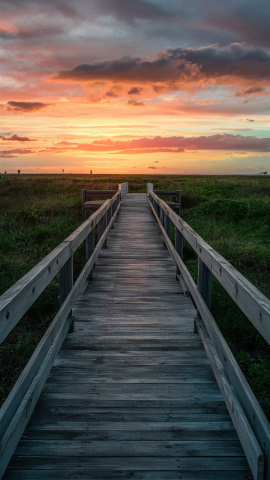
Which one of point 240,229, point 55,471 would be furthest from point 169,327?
point 240,229

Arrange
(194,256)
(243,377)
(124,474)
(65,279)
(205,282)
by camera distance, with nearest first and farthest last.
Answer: (124,474), (243,377), (205,282), (65,279), (194,256)

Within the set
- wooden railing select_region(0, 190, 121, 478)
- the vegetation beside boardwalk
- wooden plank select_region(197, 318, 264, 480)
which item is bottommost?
the vegetation beside boardwalk

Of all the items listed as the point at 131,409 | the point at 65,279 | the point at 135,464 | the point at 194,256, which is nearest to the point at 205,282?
the point at 65,279

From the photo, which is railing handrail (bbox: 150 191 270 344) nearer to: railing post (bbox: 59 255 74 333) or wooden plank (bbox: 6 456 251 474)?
wooden plank (bbox: 6 456 251 474)

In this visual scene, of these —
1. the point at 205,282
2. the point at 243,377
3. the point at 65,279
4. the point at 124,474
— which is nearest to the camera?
the point at 124,474

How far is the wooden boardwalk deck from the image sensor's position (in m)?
2.39

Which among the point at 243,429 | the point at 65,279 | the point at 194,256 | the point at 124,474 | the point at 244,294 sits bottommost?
the point at 194,256

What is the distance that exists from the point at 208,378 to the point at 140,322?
1550 mm

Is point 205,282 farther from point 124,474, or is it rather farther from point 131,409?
point 124,474

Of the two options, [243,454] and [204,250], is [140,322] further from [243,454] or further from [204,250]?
[243,454]

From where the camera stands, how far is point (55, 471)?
7.70 ft

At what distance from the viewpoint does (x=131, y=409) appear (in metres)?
3.01

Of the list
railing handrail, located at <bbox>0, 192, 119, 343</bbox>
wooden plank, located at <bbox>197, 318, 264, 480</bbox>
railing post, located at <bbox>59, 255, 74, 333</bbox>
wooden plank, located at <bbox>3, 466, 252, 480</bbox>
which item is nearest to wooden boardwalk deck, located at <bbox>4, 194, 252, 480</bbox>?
wooden plank, located at <bbox>3, 466, 252, 480</bbox>

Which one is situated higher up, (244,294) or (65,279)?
(244,294)
